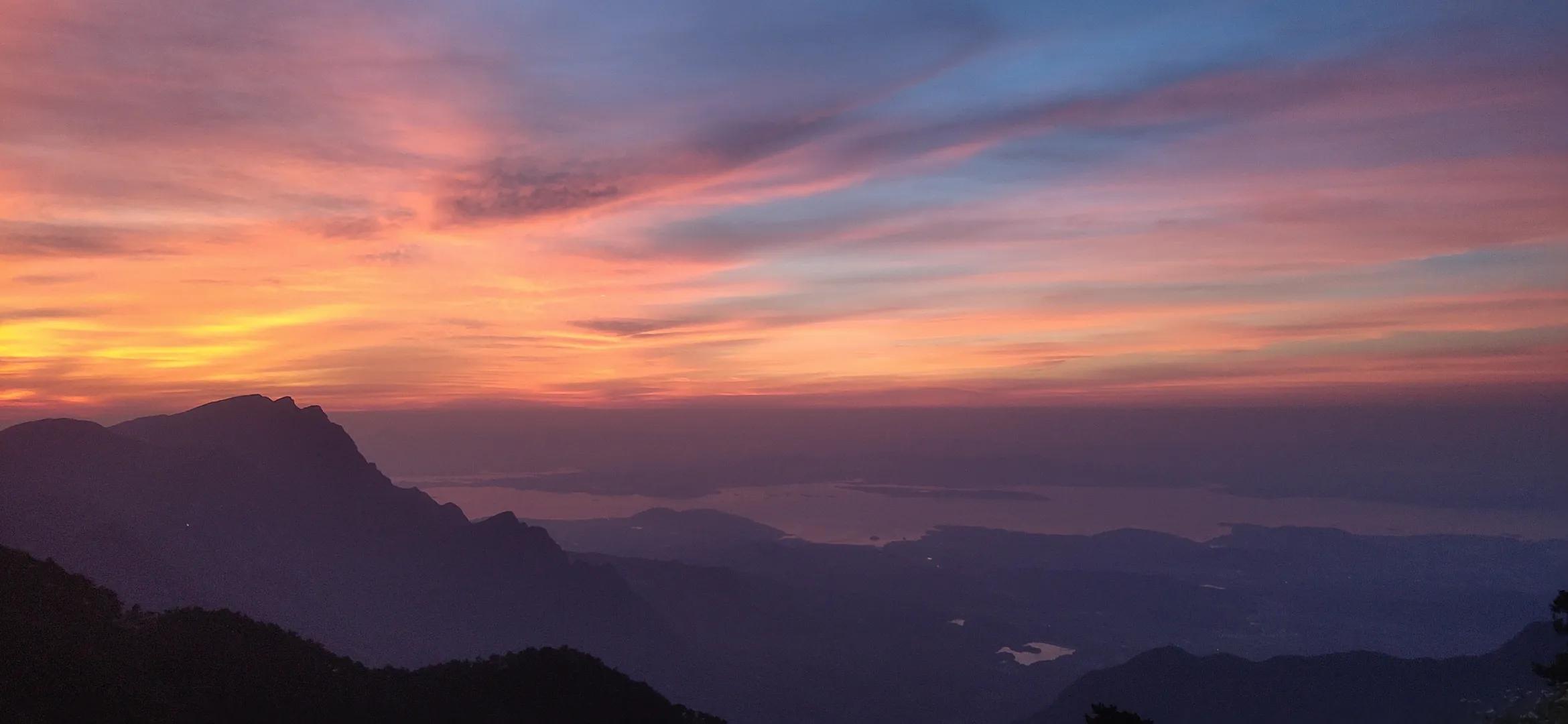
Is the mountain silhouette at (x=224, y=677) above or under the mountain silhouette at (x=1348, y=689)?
above

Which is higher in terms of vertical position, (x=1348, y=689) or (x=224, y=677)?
(x=224, y=677)

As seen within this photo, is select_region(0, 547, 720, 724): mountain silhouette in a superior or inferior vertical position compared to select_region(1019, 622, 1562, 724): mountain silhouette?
superior

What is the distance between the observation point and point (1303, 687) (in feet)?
620

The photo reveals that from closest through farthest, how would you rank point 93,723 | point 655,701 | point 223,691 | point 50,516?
point 93,723 < point 223,691 < point 655,701 < point 50,516

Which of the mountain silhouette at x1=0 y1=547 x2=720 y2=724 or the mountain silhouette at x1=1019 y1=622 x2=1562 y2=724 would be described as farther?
the mountain silhouette at x1=1019 y1=622 x2=1562 y2=724

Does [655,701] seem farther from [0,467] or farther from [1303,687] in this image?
[0,467]

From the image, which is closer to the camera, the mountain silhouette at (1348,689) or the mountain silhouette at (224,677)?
the mountain silhouette at (224,677)

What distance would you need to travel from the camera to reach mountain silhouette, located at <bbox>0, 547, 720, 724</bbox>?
43.2m

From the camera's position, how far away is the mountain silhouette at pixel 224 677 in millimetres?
43250

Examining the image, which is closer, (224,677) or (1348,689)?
(224,677)

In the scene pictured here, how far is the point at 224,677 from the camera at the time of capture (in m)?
50.9

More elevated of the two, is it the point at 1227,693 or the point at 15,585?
the point at 15,585

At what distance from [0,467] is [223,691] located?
193951mm

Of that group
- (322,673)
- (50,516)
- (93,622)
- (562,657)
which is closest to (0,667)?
(93,622)
